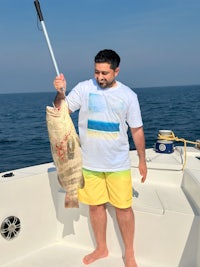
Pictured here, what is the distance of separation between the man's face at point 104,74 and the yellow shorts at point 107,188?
0.84m

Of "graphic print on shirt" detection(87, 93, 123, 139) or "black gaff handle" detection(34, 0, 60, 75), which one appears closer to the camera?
"black gaff handle" detection(34, 0, 60, 75)

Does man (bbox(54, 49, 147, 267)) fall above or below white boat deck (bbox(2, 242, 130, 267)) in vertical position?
above

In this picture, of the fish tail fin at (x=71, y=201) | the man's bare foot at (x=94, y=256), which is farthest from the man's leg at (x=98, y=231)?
the fish tail fin at (x=71, y=201)

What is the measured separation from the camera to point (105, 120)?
2809 mm

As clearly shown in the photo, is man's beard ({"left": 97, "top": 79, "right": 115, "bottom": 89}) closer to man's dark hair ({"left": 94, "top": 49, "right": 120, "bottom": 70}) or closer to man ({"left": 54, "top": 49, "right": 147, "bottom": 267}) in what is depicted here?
man ({"left": 54, "top": 49, "right": 147, "bottom": 267})

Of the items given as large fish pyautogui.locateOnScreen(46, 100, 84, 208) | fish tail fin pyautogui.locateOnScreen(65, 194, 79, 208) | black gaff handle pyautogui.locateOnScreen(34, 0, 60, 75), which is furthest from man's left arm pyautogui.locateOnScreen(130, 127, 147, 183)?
black gaff handle pyautogui.locateOnScreen(34, 0, 60, 75)

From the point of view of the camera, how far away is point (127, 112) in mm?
2842

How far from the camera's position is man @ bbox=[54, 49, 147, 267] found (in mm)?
2779

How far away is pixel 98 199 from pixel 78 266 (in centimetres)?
79

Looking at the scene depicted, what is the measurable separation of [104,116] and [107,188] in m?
0.75

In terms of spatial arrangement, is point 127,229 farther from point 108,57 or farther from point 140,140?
point 108,57

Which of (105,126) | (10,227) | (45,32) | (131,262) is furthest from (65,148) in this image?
(131,262)

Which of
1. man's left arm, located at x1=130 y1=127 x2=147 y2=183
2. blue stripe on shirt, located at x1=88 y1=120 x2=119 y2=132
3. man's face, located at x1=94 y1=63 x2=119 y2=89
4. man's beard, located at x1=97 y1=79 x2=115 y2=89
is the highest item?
man's face, located at x1=94 y1=63 x2=119 y2=89

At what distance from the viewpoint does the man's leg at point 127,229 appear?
3.05m
